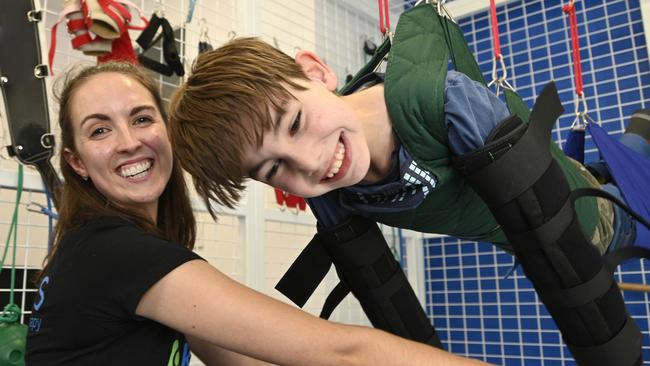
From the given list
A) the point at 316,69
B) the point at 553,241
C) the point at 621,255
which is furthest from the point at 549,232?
the point at 316,69

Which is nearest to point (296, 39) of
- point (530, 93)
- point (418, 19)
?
point (530, 93)

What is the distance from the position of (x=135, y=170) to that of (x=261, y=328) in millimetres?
490

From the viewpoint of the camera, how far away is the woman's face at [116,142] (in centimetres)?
101

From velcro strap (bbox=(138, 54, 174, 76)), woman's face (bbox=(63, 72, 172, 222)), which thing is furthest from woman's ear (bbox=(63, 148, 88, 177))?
velcro strap (bbox=(138, 54, 174, 76))

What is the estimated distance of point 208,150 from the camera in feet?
2.72

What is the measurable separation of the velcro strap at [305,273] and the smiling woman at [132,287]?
9.2 inches

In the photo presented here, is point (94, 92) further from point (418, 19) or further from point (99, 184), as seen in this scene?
point (418, 19)

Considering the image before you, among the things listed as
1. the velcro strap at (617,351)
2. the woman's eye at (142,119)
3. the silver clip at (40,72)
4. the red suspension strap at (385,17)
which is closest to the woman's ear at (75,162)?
the woman's eye at (142,119)

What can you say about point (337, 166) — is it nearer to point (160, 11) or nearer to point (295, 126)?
point (295, 126)

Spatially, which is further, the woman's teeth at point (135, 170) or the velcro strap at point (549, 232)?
the woman's teeth at point (135, 170)

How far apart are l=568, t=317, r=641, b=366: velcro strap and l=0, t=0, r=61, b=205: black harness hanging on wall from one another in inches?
Answer: 46.4

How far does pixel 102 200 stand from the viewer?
3.38ft

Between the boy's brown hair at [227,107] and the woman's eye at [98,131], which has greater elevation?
the boy's brown hair at [227,107]

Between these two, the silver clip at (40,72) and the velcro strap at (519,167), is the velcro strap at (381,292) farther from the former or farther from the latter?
the silver clip at (40,72)
